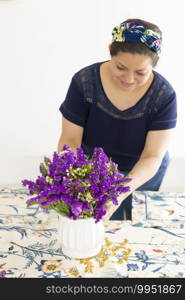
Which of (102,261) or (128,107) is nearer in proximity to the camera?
(102,261)

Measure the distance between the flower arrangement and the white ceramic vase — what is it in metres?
0.05

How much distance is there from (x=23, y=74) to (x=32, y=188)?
174 cm

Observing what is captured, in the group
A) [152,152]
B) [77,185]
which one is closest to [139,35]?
[152,152]

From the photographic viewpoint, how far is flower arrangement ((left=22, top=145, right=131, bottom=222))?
1.24 m

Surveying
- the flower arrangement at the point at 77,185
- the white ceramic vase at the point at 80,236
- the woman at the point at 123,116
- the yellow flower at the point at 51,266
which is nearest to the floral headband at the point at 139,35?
the woman at the point at 123,116

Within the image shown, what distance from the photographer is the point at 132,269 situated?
140cm

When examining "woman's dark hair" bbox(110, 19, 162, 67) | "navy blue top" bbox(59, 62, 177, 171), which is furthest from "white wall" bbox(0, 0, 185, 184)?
"woman's dark hair" bbox(110, 19, 162, 67)

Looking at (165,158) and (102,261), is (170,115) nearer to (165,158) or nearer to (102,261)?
(165,158)

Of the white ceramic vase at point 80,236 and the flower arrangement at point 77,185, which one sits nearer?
the flower arrangement at point 77,185

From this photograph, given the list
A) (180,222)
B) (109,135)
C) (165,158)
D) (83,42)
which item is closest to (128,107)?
(109,135)

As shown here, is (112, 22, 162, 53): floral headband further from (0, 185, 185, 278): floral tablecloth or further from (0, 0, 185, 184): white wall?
(0, 0, 185, 184): white wall

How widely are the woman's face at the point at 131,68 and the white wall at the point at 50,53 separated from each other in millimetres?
1096

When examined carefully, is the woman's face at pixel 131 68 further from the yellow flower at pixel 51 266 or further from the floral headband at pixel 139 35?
the yellow flower at pixel 51 266

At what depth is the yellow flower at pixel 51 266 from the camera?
4.52ft
